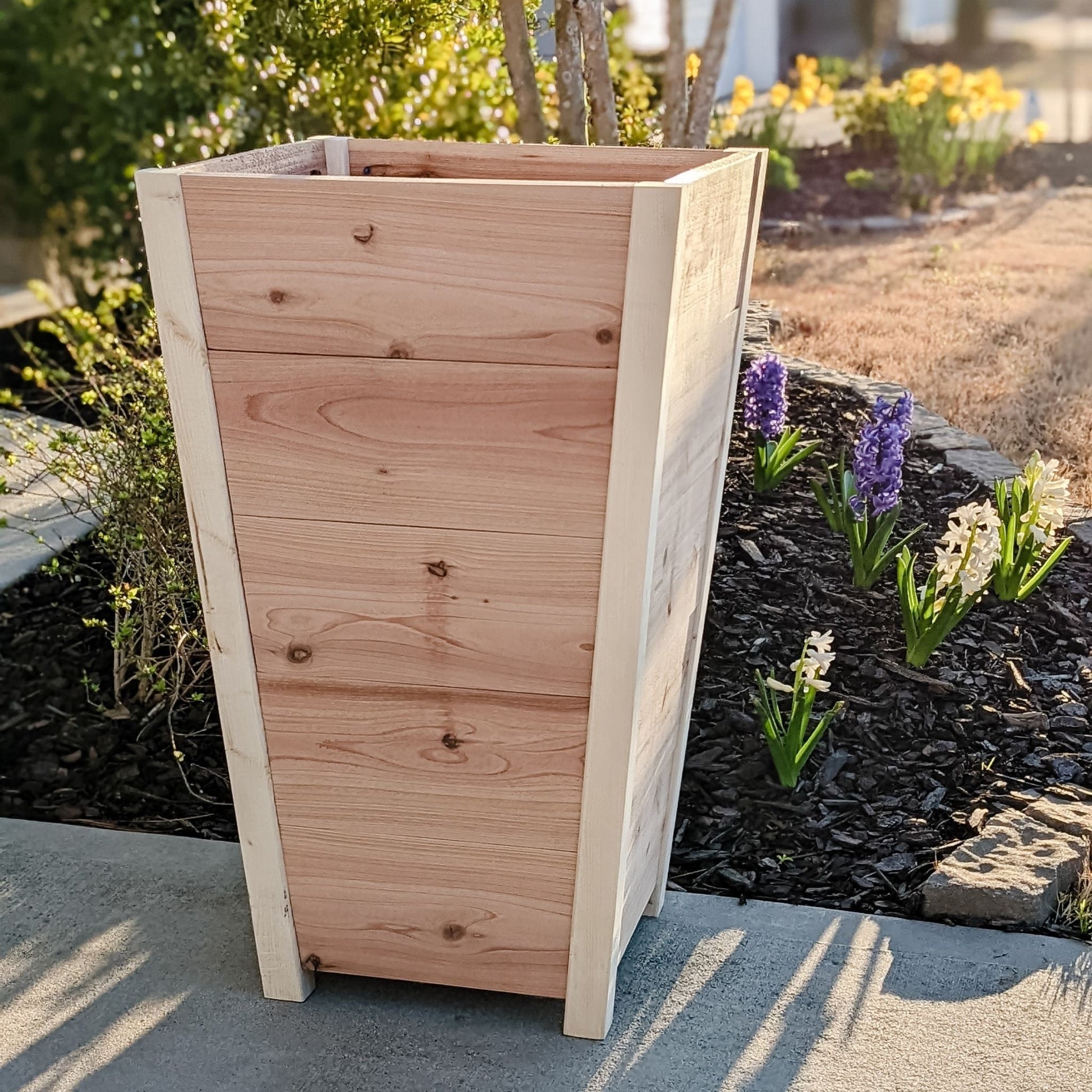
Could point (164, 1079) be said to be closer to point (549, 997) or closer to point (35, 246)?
point (549, 997)

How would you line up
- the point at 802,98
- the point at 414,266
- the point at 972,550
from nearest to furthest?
1. the point at 414,266
2. the point at 972,550
3. the point at 802,98

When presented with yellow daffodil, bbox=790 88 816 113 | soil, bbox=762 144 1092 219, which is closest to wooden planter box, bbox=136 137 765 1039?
soil, bbox=762 144 1092 219

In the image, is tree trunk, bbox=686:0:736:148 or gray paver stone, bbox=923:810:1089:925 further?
tree trunk, bbox=686:0:736:148

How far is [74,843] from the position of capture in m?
2.20

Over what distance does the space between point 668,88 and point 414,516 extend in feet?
8.19

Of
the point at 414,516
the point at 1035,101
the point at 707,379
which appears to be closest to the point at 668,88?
the point at 707,379

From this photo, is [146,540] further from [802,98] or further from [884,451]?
[802,98]

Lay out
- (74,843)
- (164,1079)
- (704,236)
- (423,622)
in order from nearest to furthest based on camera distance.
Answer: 1. (704,236)
2. (423,622)
3. (164,1079)
4. (74,843)

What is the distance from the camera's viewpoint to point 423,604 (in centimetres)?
153

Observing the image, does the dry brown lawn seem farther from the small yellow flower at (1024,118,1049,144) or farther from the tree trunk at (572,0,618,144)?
the tree trunk at (572,0,618,144)

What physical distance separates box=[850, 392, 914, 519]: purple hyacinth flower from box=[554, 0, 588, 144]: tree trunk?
102 centimetres

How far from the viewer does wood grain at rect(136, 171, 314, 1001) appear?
1.39 metres

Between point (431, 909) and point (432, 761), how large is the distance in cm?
26

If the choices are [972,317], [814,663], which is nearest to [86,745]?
[814,663]
